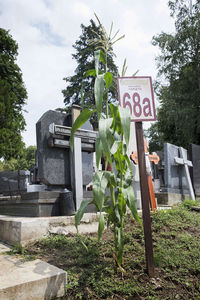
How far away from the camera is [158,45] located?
17.6m

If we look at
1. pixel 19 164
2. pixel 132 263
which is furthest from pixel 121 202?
pixel 19 164

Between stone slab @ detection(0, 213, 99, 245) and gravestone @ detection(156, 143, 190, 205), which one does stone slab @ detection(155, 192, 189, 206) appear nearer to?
gravestone @ detection(156, 143, 190, 205)

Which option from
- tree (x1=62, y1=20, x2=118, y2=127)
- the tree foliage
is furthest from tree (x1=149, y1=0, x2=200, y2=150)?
the tree foliage

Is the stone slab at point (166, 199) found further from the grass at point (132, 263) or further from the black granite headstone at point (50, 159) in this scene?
the grass at point (132, 263)

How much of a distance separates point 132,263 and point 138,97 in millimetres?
1557

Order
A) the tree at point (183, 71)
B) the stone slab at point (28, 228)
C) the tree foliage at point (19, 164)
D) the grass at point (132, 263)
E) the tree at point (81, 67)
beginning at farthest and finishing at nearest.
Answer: the tree foliage at point (19, 164) < the tree at point (81, 67) < the tree at point (183, 71) < the stone slab at point (28, 228) < the grass at point (132, 263)

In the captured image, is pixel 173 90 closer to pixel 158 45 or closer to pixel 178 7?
pixel 158 45

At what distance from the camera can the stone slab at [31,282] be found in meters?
1.76

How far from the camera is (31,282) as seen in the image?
1.85 metres

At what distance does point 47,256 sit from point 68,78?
22.8 metres

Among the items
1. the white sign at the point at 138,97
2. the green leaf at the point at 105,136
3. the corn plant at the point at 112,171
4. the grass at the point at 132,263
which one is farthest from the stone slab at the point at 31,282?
the white sign at the point at 138,97

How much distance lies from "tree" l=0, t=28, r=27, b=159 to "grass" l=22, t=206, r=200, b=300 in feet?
47.7

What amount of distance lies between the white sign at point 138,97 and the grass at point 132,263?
134 cm

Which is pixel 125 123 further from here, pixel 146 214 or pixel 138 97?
pixel 146 214
